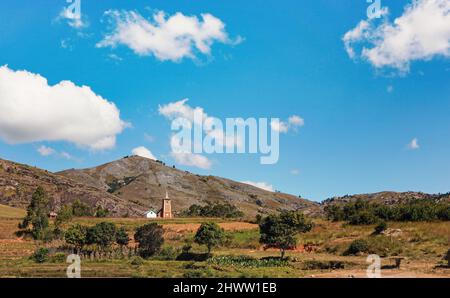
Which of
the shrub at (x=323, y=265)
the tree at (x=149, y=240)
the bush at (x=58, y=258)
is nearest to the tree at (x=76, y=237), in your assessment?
the bush at (x=58, y=258)

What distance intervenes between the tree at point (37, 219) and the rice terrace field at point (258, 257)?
8.45 ft

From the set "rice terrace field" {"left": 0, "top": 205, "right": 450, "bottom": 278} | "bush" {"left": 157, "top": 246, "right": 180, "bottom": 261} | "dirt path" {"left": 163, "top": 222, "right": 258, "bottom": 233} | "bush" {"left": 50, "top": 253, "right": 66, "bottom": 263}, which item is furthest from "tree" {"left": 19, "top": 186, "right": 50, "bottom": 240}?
"bush" {"left": 157, "top": 246, "right": 180, "bottom": 261}

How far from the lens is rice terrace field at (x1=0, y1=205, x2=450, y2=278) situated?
46438mm

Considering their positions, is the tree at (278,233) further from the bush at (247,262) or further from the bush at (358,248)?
the bush at (358,248)

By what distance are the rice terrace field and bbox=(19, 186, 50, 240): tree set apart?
8.45ft

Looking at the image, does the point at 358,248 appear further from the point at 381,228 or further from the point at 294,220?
the point at 381,228

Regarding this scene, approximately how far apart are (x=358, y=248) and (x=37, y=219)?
71.5m

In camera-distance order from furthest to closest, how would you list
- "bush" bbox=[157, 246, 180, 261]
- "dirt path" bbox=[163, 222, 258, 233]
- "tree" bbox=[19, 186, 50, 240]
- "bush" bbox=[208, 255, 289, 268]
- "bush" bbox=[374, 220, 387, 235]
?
"dirt path" bbox=[163, 222, 258, 233] < "tree" bbox=[19, 186, 50, 240] < "bush" bbox=[374, 220, 387, 235] < "bush" bbox=[157, 246, 180, 261] < "bush" bbox=[208, 255, 289, 268]

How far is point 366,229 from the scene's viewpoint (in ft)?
257

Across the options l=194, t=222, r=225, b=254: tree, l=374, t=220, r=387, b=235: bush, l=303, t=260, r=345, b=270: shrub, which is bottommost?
l=303, t=260, r=345, b=270: shrub

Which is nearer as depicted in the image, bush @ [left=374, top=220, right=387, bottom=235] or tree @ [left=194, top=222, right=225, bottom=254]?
tree @ [left=194, top=222, right=225, bottom=254]

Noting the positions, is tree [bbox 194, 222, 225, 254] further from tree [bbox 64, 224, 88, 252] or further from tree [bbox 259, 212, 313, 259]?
tree [bbox 64, 224, 88, 252]
